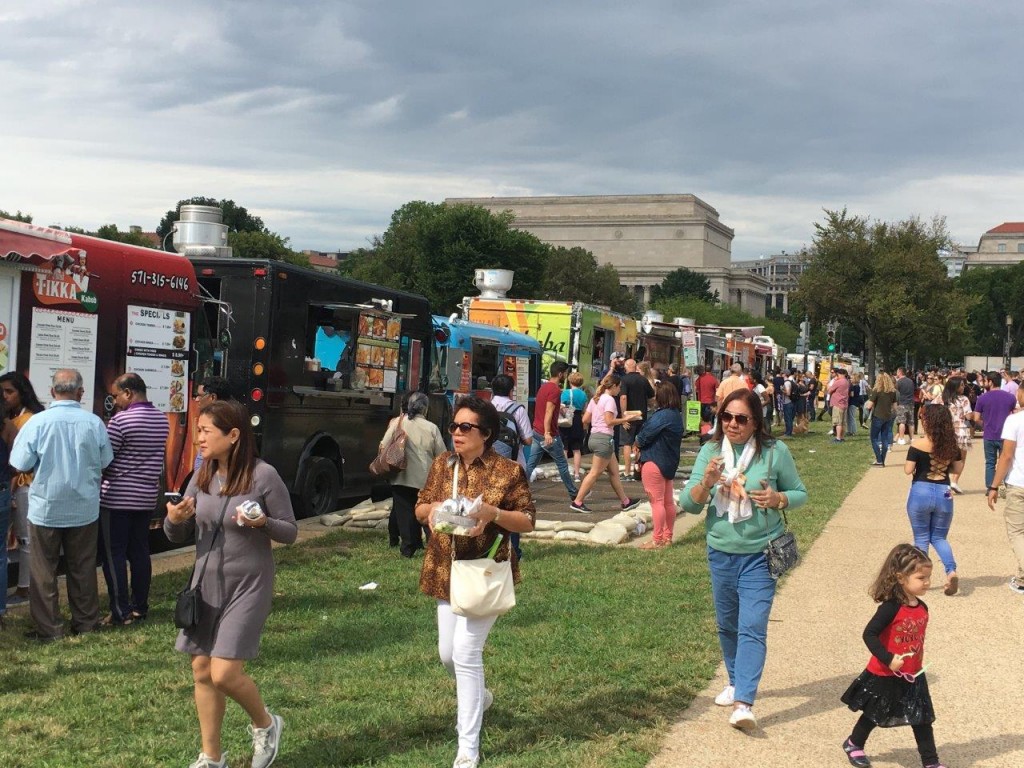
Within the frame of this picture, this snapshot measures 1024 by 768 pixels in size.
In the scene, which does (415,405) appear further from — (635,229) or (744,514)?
(635,229)

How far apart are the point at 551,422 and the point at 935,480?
17.3 feet

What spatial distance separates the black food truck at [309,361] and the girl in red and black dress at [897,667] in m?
7.09

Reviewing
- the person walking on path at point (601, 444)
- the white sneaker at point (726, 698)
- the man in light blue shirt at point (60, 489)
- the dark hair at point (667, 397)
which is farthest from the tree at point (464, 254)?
the white sneaker at point (726, 698)

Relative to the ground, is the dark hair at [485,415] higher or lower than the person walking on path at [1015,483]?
higher

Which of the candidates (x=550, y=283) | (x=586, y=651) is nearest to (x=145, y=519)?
(x=586, y=651)

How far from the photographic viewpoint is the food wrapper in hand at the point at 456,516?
4.63 meters

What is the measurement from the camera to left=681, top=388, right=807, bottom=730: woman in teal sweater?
5.43 m

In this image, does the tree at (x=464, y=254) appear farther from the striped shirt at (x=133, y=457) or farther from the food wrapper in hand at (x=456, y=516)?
the food wrapper in hand at (x=456, y=516)

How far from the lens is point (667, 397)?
1101cm

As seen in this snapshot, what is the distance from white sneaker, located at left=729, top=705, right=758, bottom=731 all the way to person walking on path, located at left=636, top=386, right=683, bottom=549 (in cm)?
540

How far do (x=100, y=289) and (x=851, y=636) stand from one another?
239 inches

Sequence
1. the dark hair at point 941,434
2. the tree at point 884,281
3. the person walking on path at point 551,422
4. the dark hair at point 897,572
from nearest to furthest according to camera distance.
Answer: the dark hair at point 897,572, the dark hair at point 941,434, the person walking on path at point 551,422, the tree at point 884,281

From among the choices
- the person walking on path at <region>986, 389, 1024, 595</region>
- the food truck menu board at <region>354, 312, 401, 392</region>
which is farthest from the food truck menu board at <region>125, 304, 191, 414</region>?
the person walking on path at <region>986, 389, 1024, 595</region>

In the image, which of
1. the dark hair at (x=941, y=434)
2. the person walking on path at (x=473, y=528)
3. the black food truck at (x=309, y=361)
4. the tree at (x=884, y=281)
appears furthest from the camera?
the tree at (x=884, y=281)
